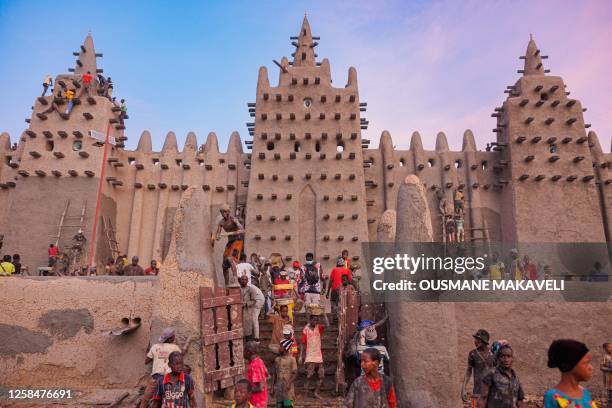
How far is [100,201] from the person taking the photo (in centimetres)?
1777

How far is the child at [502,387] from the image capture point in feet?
16.1

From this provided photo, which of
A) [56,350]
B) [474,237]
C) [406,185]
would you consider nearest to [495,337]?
[406,185]

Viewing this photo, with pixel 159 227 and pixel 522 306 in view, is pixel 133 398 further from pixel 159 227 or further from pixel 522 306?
pixel 159 227

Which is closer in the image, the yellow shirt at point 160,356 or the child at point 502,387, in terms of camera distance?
the child at point 502,387

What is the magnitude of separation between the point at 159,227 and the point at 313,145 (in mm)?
6662

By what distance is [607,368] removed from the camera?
8.09 metres

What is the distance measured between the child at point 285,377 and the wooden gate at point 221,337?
817mm

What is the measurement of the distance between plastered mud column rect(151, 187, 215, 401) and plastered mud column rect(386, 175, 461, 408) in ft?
9.38

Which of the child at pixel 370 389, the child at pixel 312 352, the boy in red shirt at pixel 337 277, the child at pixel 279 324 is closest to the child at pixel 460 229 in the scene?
the boy in red shirt at pixel 337 277

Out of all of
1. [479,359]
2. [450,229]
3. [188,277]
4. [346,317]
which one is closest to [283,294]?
[346,317]

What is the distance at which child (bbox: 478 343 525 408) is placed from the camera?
16.1 ft

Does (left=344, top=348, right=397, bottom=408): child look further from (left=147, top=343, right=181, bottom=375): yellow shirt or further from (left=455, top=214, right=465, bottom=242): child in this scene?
(left=455, top=214, right=465, bottom=242): child

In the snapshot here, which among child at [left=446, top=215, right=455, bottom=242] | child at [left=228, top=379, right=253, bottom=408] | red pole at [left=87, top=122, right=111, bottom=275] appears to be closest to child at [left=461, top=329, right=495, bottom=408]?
child at [left=228, top=379, right=253, bottom=408]

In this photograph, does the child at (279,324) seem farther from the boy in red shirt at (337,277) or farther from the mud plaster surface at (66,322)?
the mud plaster surface at (66,322)
